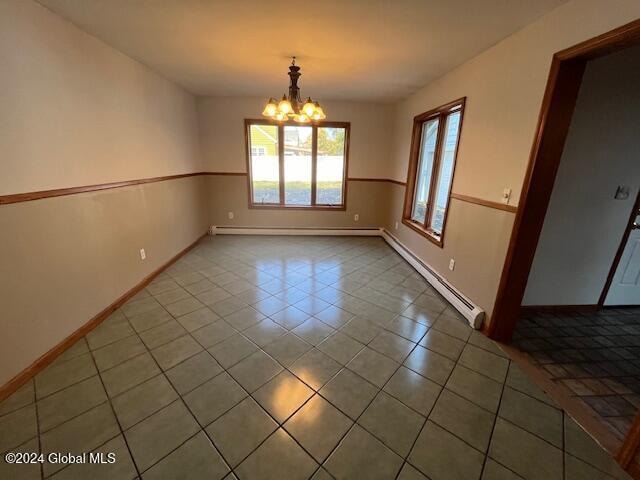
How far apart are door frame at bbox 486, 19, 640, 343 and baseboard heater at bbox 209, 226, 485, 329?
0.23 meters

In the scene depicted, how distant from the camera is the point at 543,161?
1853 millimetres

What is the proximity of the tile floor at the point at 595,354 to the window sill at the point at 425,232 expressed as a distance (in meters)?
1.14

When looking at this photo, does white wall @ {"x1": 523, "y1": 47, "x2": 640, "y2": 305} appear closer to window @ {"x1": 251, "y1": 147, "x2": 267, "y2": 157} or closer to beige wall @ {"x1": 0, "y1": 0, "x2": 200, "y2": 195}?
beige wall @ {"x1": 0, "y1": 0, "x2": 200, "y2": 195}

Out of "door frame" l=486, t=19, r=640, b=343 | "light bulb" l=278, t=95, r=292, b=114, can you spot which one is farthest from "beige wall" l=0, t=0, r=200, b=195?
"door frame" l=486, t=19, r=640, b=343

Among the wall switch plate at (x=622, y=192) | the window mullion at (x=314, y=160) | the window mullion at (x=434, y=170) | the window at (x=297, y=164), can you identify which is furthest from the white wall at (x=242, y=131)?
the wall switch plate at (x=622, y=192)

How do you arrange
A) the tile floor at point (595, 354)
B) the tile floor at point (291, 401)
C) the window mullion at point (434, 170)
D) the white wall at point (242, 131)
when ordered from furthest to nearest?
the white wall at point (242, 131), the window mullion at point (434, 170), the tile floor at point (595, 354), the tile floor at point (291, 401)

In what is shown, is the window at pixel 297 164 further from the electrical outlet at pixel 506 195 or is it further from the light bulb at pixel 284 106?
the electrical outlet at pixel 506 195

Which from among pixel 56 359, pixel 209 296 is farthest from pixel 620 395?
pixel 56 359

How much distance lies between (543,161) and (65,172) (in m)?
3.48

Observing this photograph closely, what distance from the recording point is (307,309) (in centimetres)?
260

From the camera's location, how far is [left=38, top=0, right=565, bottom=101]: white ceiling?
1802 millimetres

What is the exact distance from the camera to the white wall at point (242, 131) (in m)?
4.51

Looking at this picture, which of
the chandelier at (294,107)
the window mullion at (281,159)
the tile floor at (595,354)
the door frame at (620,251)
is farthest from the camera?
the window mullion at (281,159)

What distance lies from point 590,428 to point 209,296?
3.03 m
